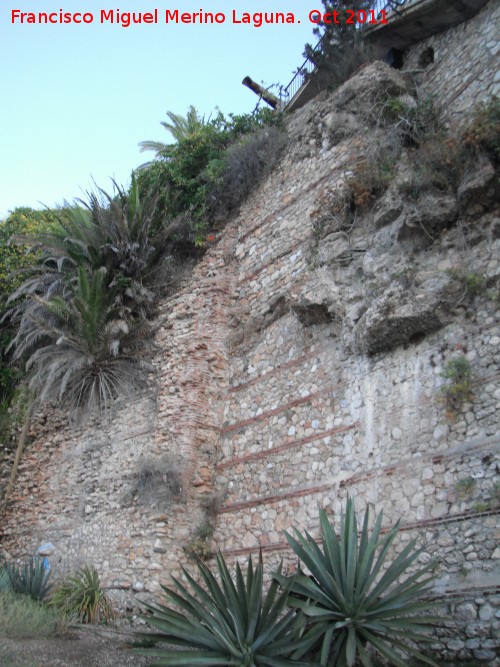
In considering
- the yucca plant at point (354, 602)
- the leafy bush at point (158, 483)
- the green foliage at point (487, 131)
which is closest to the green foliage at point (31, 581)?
the leafy bush at point (158, 483)

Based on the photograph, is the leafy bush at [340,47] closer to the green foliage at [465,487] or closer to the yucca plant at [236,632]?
the green foliage at [465,487]

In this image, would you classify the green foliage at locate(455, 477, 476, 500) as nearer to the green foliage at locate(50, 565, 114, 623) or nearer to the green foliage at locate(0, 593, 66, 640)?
the green foliage at locate(0, 593, 66, 640)

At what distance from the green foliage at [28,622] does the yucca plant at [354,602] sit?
3.33 m

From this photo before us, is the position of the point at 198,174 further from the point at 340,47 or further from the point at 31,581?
the point at 31,581

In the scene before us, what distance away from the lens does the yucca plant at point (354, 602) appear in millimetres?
5387

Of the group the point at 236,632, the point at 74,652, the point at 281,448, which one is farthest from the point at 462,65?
the point at 74,652

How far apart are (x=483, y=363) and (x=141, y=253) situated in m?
7.48

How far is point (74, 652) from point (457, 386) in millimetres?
4863

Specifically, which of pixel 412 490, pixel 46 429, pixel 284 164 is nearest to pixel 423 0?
pixel 284 164

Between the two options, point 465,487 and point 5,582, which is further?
point 5,582

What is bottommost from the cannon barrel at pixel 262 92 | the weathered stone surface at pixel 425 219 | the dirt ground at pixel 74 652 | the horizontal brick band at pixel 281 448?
the dirt ground at pixel 74 652

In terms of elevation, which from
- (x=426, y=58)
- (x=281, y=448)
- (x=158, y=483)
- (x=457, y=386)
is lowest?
(x=158, y=483)

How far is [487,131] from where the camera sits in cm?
774

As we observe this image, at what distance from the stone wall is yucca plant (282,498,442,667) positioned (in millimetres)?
6232
